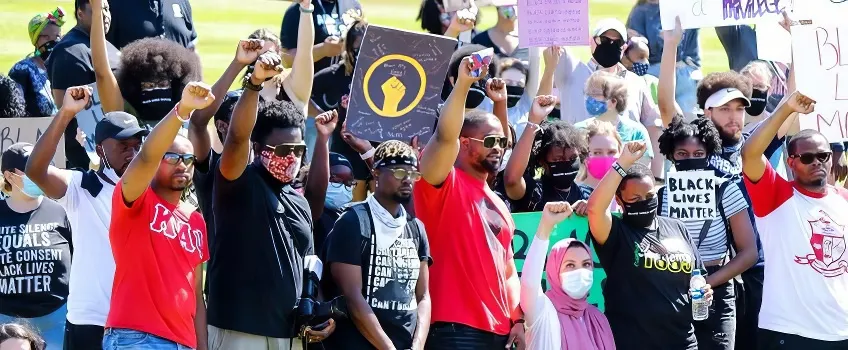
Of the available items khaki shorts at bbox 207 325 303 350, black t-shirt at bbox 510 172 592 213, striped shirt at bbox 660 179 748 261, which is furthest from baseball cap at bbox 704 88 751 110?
khaki shorts at bbox 207 325 303 350

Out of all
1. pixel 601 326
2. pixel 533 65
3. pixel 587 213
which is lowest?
pixel 601 326

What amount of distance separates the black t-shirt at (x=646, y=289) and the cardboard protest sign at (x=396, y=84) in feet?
4.10

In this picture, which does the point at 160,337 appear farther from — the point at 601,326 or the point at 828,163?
the point at 828,163

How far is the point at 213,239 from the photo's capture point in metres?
7.01

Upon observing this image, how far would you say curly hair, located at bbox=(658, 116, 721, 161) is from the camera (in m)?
8.68

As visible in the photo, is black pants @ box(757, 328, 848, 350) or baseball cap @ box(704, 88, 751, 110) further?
baseball cap @ box(704, 88, 751, 110)

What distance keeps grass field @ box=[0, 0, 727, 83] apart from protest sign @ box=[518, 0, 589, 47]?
5.40 meters

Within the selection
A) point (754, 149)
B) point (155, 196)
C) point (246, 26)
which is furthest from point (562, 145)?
point (246, 26)

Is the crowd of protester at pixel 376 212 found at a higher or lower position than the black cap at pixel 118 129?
lower

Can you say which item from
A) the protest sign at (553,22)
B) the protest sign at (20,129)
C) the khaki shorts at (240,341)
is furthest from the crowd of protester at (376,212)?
the protest sign at (20,129)

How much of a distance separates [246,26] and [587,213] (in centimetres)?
869

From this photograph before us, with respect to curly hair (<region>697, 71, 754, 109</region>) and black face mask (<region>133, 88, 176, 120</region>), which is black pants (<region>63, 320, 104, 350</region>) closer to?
black face mask (<region>133, 88, 176, 120</region>)

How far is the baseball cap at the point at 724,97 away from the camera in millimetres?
9156

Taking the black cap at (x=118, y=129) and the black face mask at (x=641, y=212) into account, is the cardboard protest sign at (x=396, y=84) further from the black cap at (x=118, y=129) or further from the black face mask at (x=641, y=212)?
the black cap at (x=118, y=129)
